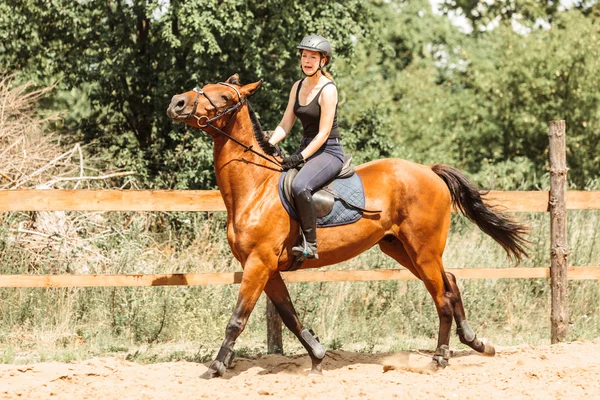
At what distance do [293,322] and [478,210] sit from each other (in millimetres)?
2213

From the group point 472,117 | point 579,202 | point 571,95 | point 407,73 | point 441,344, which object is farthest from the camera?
point 407,73

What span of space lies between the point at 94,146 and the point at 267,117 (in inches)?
140

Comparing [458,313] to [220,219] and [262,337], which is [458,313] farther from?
[220,219]

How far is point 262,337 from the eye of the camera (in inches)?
338

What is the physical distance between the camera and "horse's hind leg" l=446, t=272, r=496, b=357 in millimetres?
7168

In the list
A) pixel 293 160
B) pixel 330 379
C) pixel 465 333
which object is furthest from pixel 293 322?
pixel 465 333

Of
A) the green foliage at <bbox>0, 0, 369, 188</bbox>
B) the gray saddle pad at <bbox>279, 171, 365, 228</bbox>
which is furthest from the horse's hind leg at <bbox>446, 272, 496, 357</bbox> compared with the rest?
the green foliage at <bbox>0, 0, 369, 188</bbox>

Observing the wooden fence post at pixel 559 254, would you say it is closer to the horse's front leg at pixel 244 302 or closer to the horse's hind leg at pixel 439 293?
the horse's hind leg at pixel 439 293

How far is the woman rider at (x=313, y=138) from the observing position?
635 centimetres

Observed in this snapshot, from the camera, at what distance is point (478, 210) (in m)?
7.57

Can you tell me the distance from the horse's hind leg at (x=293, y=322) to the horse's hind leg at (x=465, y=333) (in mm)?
1441

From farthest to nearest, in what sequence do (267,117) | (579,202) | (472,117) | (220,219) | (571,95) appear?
(472,117) < (571,95) < (267,117) < (220,219) < (579,202)

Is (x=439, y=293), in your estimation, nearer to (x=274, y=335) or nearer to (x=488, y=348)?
(x=488, y=348)

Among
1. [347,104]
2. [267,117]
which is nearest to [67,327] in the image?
[267,117]
